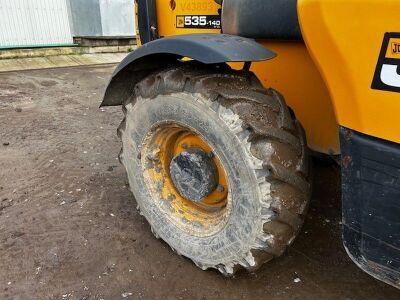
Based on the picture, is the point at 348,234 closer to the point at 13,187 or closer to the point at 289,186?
the point at 289,186

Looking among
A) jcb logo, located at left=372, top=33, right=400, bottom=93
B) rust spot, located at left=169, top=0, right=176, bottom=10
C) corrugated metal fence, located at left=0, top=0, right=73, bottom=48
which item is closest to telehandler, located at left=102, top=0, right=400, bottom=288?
jcb logo, located at left=372, top=33, right=400, bottom=93

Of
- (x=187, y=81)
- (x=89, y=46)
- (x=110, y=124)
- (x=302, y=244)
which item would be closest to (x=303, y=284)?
(x=302, y=244)

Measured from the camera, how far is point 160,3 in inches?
129

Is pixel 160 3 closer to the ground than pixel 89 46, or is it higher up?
higher up

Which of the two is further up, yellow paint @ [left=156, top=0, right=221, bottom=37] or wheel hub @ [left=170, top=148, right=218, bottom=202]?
yellow paint @ [left=156, top=0, right=221, bottom=37]

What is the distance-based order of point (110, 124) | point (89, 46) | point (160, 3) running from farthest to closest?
point (89, 46)
point (110, 124)
point (160, 3)

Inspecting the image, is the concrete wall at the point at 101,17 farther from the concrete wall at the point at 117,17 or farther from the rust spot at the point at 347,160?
the rust spot at the point at 347,160

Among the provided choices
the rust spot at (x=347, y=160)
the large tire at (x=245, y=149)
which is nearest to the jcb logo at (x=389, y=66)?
the rust spot at (x=347, y=160)

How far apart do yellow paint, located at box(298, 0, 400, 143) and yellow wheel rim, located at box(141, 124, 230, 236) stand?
88 centimetres

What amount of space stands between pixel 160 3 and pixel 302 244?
2.15 metres

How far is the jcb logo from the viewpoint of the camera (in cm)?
134

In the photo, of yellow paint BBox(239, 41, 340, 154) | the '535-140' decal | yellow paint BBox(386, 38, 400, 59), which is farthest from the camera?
the '535-140' decal

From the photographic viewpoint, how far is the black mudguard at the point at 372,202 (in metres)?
1.50

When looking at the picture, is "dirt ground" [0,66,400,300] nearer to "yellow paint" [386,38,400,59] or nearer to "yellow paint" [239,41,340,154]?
"yellow paint" [239,41,340,154]
